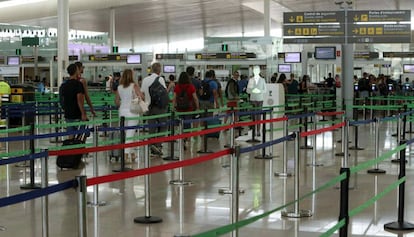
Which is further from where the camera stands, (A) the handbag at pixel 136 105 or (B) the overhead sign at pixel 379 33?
(B) the overhead sign at pixel 379 33

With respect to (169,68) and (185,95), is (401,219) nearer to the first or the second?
(185,95)

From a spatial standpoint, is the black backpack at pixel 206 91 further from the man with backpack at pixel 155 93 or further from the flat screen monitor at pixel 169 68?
the flat screen monitor at pixel 169 68

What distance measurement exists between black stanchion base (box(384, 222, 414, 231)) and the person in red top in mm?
7907

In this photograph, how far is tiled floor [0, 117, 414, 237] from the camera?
292 inches

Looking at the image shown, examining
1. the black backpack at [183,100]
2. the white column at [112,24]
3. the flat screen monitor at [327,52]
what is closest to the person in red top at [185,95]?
the black backpack at [183,100]

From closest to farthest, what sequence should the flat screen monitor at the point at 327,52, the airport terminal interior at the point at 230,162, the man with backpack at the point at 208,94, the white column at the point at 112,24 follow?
the airport terminal interior at the point at 230,162, the man with backpack at the point at 208,94, the flat screen monitor at the point at 327,52, the white column at the point at 112,24

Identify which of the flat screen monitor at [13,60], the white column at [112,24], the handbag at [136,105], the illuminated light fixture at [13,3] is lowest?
the handbag at [136,105]

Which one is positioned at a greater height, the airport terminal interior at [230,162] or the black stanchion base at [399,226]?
the airport terminal interior at [230,162]

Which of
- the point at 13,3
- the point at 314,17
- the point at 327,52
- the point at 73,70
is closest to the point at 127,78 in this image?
the point at 73,70

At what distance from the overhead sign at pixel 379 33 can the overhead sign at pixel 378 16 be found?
200 mm

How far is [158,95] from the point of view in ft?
45.8

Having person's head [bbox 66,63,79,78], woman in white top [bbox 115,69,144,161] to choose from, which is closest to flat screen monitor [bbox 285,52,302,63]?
woman in white top [bbox 115,69,144,161]

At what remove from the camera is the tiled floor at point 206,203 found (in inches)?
292

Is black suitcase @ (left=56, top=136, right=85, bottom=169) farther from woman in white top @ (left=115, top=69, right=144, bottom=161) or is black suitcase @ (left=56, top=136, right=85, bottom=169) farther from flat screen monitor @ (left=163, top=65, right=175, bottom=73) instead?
flat screen monitor @ (left=163, top=65, right=175, bottom=73)
